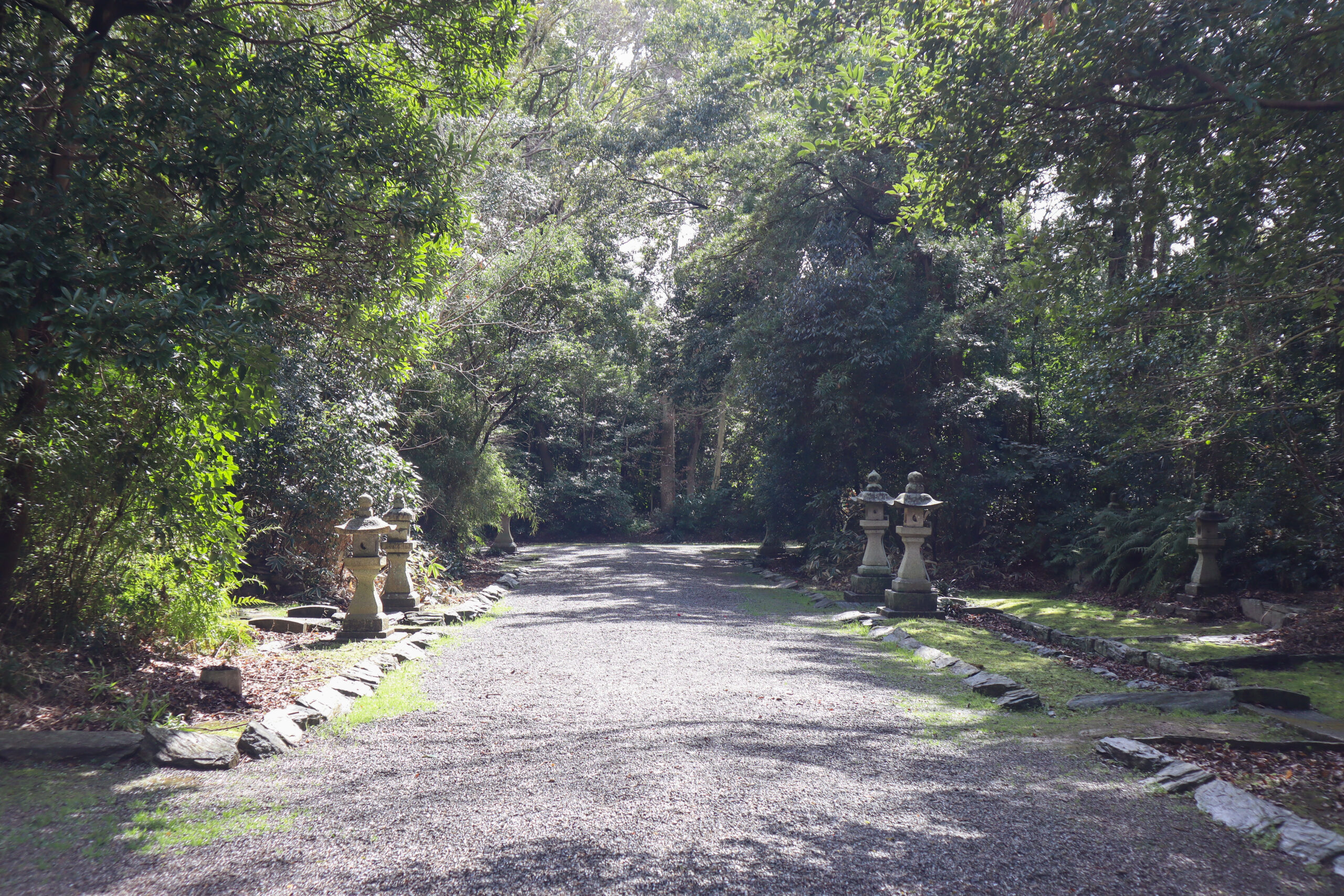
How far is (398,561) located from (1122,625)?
8.42m

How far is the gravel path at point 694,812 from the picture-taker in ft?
10.1

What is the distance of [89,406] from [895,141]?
657 cm

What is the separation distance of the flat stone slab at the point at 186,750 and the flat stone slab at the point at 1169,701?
5.46m

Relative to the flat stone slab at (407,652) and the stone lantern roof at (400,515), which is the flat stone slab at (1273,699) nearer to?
the flat stone slab at (407,652)

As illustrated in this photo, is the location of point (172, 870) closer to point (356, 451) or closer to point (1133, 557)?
point (356, 451)

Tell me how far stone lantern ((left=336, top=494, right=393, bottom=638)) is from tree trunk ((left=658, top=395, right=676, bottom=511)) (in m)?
22.7

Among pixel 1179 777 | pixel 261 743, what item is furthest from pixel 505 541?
pixel 1179 777

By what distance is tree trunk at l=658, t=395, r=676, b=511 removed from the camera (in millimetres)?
31391

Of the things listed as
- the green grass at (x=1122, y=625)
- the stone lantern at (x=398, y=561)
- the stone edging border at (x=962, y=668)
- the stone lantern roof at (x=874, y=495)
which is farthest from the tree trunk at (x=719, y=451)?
the stone lantern at (x=398, y=561)

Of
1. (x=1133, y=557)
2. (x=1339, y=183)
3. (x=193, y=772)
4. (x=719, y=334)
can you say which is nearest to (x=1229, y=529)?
(x=1133, y=557)

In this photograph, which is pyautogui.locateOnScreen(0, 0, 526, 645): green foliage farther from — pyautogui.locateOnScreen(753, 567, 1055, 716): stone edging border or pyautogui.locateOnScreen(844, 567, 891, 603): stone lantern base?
pyautogui.locateOnScreen(844, 567, 891, 603): stone lantern base

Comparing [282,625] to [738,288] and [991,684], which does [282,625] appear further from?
[738,288]

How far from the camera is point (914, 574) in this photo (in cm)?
1052

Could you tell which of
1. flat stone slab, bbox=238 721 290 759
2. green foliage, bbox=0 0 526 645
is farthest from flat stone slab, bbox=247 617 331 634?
flat stone slab, bbox=238 721 290 759
